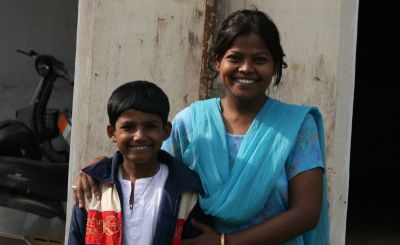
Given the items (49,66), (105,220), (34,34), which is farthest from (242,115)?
(34,34)

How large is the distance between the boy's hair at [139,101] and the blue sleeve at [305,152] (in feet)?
1.30

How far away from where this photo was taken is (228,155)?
2.04 meters

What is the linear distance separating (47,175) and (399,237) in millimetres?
2990

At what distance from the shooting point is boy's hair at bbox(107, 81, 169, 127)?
6.63 ft

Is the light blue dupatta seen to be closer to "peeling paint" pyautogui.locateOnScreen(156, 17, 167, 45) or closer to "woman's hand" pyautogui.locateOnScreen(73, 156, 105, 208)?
"woman's hand" pyautogui.locateOnScreen(73, 156, 105, 208)

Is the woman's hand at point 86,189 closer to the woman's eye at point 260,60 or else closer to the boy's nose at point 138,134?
the boy's nose at point 138,134

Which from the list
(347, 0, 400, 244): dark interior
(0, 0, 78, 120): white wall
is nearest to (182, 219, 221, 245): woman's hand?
(0, 0, 78, 120): white wall

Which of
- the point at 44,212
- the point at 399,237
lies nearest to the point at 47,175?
the point at 44,212

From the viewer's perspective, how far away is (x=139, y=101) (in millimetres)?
2020

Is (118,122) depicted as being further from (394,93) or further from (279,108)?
(394,93)

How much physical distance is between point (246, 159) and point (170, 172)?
0.80ft

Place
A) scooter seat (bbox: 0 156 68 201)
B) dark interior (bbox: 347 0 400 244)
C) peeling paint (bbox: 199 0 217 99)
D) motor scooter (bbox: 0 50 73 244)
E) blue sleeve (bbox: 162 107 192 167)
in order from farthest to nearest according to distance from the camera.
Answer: dark interior (bbox: 347 0 400 244) < scooter seat (bbox: 0 156 68 201) < motor scooter (bbox: 0 50 73 244) < peeling paint (bbox: 199 0 217 99) < blue sleeve (bbox: 162 107 192 167)

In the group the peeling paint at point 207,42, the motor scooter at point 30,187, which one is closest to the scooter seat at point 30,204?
the motor scooter at point 30,187

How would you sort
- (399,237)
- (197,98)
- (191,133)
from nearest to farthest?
(191,133) → (197,98) → (399,237)
